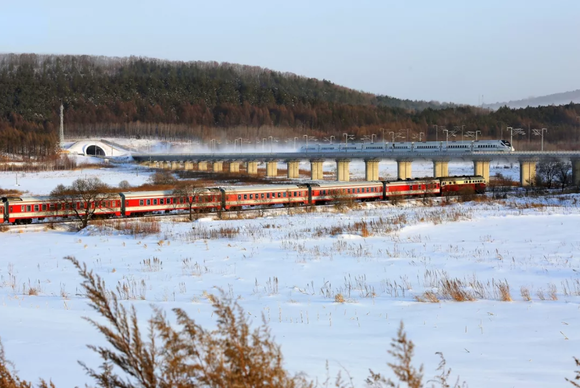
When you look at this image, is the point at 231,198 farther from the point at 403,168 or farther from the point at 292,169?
the point at 292,169

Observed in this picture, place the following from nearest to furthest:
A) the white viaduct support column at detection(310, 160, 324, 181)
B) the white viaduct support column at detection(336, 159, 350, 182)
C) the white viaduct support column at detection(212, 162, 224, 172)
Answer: the white viaduct support column at detection(336, 159, 350, 182)
the white viaduct support column at detection(310, 160, 324, 181)
the white viaduct support column at detection(212, 162, 224, 172)

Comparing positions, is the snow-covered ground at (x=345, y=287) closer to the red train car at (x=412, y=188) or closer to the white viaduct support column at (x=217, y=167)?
the red train car at (x=412, y=188)

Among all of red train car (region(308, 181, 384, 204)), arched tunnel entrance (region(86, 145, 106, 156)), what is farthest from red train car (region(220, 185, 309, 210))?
arched tunnel entrance (region(86, 145, 106, 156))

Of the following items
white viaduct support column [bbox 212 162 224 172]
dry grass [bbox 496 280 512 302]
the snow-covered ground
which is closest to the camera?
the snow-covered ground

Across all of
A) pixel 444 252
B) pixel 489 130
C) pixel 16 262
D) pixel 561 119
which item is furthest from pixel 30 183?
pixel 561 119

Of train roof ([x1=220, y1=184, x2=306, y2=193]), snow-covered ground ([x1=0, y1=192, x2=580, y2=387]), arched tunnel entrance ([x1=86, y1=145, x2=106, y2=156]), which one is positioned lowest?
snow-covered ground ([x1=0, y1=192, x2=580, y2=387])

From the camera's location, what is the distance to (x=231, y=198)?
1962 inches

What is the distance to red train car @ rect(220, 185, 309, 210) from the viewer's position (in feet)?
164

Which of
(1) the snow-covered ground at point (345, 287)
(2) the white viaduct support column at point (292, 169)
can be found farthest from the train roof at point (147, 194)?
(2) the white viaduct support column at point (292, 169)

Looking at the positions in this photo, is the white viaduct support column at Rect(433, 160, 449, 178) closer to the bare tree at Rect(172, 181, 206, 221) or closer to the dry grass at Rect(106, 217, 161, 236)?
the bare tree at Rect(172, 181, 206, 221)

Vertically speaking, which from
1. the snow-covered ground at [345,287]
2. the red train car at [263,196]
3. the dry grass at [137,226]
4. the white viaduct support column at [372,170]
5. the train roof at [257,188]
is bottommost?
the dry grass at [137,226]

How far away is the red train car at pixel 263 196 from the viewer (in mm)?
49906

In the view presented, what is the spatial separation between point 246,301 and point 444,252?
11806 mm

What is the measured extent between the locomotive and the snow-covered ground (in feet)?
15.9
